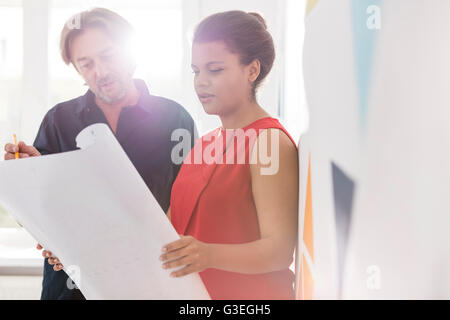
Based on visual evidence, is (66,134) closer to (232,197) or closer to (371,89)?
(232,197)

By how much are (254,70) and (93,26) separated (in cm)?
51

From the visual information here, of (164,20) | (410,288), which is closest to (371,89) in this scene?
(410,288)

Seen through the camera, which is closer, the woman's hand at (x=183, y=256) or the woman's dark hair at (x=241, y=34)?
the woman's hand at (x=183, y=256)

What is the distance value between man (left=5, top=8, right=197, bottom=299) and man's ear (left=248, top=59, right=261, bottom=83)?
406 mm

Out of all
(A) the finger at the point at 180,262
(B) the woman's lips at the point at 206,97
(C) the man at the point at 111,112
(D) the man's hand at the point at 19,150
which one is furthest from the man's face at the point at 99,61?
(A) the finger at the point at 180,262

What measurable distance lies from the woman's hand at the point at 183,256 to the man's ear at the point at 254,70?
1.01 ft

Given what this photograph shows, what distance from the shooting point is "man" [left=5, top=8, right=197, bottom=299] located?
99 cm

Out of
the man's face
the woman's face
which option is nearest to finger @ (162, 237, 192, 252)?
the woman's face

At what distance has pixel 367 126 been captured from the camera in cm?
30

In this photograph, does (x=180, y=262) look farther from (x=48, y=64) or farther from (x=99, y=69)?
(x=48, y=64)

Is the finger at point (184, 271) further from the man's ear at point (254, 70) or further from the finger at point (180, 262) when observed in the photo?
the man's ear at point (254, 70)

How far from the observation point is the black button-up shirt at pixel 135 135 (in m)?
Result: 1.01

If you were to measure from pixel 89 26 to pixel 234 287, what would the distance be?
71 centimetres
